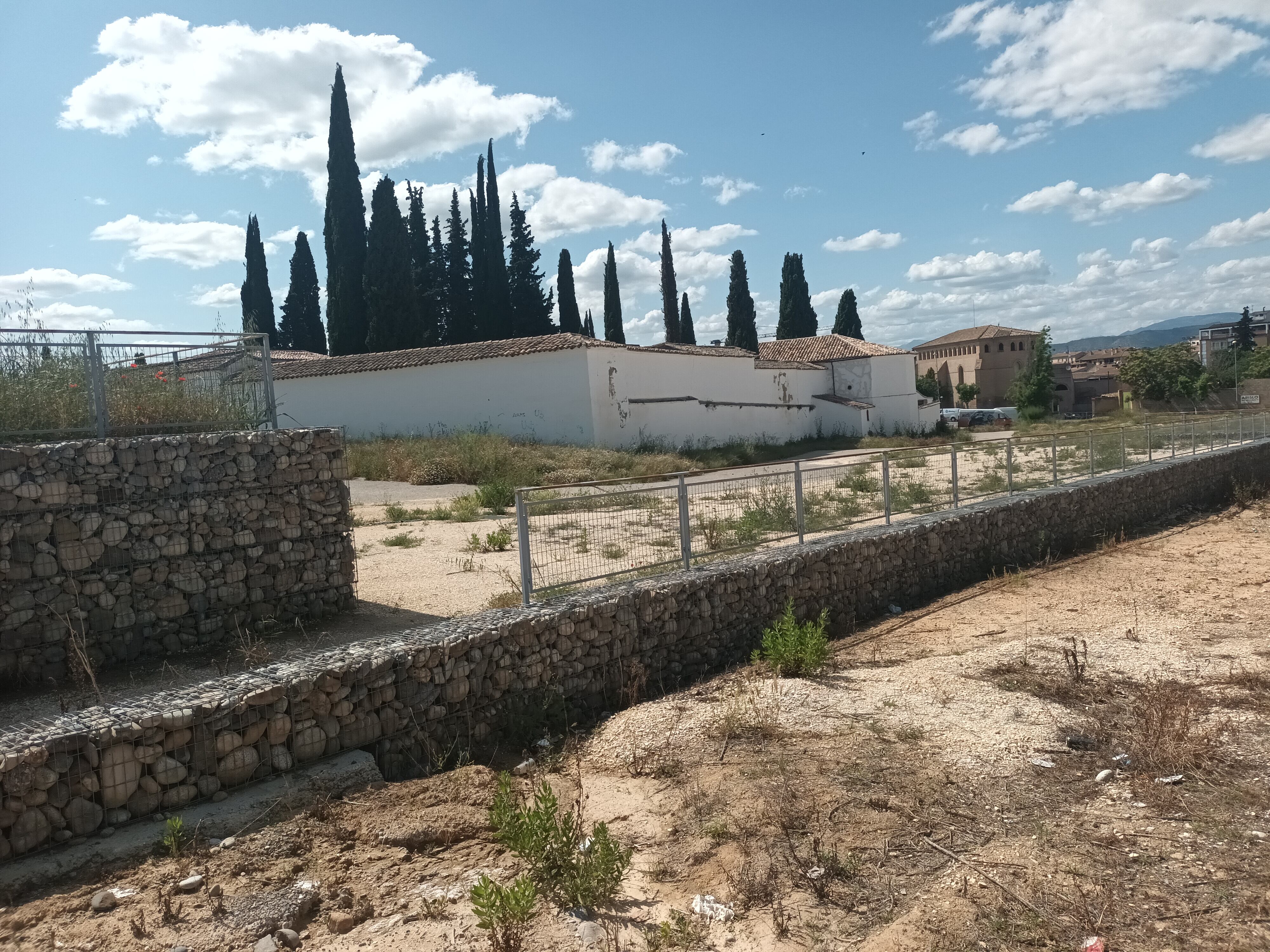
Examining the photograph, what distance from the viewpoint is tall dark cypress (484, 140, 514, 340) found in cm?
4856

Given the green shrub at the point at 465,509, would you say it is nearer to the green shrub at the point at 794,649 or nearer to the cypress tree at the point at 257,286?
the green shrub at the point at 794,649

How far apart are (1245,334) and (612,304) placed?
66.7 metres

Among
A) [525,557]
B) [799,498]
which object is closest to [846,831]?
[525,557]

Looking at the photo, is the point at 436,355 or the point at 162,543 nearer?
Answer: the point at 162,543

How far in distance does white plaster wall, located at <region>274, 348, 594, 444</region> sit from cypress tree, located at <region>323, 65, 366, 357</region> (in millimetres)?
10248

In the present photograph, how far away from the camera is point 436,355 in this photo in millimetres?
31953

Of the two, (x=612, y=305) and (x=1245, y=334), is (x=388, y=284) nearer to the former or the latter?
(x=612, y=305)

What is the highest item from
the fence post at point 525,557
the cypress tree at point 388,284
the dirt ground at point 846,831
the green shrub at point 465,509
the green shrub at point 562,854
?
the cypress tree at point 388,284

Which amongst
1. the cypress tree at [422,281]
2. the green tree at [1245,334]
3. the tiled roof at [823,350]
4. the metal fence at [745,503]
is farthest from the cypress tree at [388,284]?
the green tree at [1245,334]

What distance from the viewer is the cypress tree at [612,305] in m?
58.6

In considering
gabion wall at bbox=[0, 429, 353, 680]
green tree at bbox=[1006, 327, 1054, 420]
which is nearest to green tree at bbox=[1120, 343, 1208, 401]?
green tree at bbox=[1006, 327, 1054, 420]

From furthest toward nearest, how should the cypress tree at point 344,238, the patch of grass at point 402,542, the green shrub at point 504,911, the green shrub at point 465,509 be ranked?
the cypress tree at point 344,238, the green shrub at point 465,509, the patch of grass at point 402,542, the green shrub at point 504,911

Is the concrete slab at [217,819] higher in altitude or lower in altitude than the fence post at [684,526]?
lower

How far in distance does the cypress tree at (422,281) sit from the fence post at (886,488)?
106 feet
